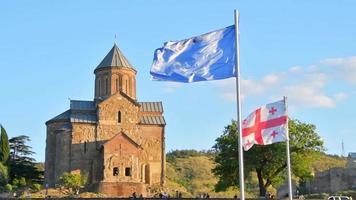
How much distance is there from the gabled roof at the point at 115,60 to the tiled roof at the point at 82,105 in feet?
13.5

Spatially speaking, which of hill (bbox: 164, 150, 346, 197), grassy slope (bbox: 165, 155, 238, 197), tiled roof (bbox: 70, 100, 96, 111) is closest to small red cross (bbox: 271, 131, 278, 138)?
tiled roof (bbox: 70, 100, 96, 111)

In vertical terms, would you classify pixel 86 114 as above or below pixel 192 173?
above

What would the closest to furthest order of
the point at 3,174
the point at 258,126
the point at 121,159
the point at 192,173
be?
the point at 258,126 → the point at 3,174 → the point at 121,159 → the point at 192,173

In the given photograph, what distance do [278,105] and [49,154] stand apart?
46437 mm

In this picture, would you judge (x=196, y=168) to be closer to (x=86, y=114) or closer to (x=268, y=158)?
(x=86, y=114)

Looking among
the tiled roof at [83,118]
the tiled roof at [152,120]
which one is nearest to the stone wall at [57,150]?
the tiled roof at [83,118]

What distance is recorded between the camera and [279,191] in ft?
240

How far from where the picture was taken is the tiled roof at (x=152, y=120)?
6494 cm

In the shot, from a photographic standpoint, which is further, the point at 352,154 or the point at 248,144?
the point at 352,154

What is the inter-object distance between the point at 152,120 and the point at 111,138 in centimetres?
628

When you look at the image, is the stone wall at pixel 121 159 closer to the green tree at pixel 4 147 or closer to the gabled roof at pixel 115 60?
the gabled roof at pixel 115 60

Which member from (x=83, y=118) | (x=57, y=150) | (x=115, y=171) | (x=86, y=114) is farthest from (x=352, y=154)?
(x=57, y=150)

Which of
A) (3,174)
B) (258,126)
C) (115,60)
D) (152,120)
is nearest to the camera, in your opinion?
(258,126)

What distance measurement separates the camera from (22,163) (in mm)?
69125
